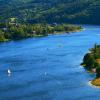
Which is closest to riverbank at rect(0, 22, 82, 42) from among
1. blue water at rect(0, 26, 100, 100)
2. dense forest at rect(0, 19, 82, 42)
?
dense forest at rect(0, 19, 82, 42)

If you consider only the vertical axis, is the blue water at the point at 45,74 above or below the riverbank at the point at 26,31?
above

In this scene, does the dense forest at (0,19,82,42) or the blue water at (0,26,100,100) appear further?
the dense forest at (0,19,82,42)

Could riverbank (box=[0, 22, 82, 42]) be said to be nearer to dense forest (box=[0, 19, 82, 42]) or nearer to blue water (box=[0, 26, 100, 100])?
dense forest (box=[0, 19, 82, 42])

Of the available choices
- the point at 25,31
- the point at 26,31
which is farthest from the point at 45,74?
the point at 26,31

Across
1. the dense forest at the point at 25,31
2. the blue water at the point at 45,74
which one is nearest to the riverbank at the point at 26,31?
the dense forest at the point at 25,31

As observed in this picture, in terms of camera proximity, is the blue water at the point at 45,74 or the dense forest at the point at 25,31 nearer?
the blue water at the point at 45,74

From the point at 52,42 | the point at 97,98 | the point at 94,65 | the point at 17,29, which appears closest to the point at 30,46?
the point at 52,42

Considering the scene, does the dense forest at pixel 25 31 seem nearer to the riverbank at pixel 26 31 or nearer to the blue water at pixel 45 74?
the riverbank at pixel 26 31

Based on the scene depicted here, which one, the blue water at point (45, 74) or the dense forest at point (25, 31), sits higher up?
the blue water at point (45, 74)

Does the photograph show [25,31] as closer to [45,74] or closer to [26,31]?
[26,31]
